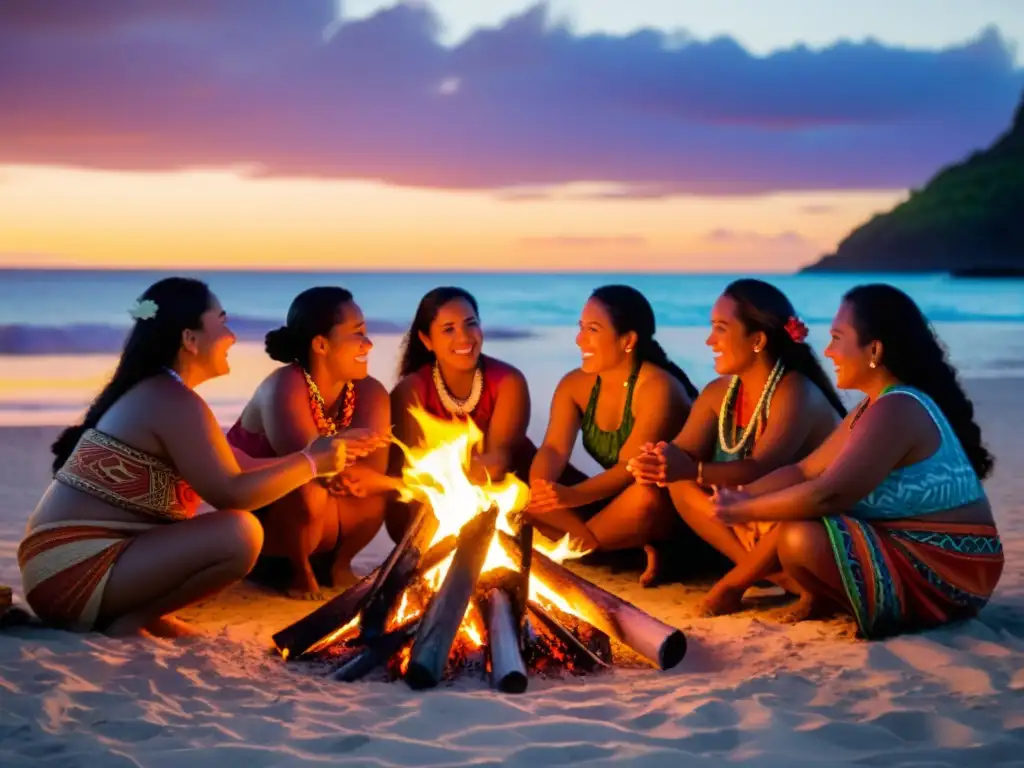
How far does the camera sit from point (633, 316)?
19.9 ft

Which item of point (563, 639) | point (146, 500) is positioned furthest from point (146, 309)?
point (563, 639)

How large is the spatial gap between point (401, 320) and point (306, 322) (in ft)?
75.3

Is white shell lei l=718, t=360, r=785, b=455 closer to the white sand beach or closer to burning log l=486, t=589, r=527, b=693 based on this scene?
the white sand beach

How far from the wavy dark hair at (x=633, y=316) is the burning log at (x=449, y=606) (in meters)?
1.66

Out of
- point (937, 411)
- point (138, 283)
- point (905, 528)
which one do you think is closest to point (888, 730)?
point (905, 528)

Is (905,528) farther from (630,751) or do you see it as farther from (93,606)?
(93,606)

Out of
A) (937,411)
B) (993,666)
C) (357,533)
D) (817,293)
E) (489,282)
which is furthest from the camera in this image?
(489,282)

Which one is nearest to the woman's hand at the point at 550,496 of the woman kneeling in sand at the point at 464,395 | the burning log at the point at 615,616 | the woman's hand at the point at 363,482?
the woman kneeling in sand at the point at 464,395

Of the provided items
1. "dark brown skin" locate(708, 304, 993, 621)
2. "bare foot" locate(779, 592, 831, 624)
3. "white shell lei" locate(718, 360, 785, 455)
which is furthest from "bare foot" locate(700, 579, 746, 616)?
"white shell lei" locate(718, 360, 785, 455)

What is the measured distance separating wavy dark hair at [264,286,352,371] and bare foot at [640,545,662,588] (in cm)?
193

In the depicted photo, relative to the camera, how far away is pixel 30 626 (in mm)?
4785

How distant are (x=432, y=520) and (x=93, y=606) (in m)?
1.34

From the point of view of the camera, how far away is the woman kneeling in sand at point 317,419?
18.8 ft

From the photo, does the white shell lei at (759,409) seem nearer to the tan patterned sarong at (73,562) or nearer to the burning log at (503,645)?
the burning log at (503,645)
